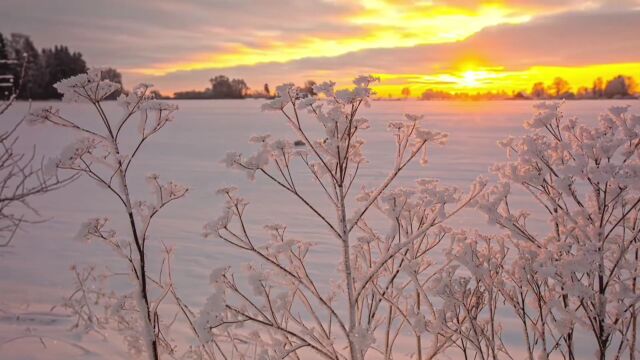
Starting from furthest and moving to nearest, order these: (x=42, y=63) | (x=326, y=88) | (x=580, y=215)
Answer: (x=42, y=63) < (x=580, y=215) < (x=326, y=88)

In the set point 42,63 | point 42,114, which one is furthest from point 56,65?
point 42,114

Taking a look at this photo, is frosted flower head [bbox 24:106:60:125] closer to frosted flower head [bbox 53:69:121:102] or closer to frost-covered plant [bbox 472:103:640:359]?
frosted flower head [bbox 53:69:121:102]

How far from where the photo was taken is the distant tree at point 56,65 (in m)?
59.7

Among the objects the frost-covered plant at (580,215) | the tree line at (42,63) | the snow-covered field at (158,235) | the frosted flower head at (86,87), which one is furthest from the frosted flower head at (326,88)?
the tree line at (42,63)

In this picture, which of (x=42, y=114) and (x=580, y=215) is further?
(x=580, y=215)

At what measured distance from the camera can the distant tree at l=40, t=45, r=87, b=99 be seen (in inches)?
2349

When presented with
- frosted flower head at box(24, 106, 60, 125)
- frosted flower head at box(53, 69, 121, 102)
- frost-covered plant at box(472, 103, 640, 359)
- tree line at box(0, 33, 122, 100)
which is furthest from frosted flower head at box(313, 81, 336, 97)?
tree line at box(0, 33, 122, 100)

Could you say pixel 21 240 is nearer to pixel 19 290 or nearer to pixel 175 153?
pixel 19 290

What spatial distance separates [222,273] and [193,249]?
22.3 feet

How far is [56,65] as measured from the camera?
63.2 m

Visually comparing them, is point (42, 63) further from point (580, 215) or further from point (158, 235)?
point (580, 215)

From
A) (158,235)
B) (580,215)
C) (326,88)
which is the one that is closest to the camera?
(326,88)

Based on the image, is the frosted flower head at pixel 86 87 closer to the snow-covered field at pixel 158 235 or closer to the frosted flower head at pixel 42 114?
the frosted flower head at pixel 42 114

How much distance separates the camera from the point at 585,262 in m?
2.56
